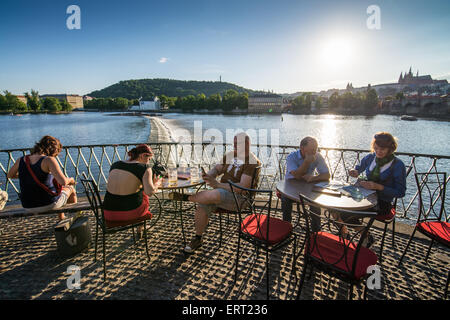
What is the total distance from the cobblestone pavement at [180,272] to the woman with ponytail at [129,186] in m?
0.70

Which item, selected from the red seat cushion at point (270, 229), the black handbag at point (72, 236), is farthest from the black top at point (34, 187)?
the red seat cushion at point (270, 229)

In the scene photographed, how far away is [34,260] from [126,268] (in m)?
1.30

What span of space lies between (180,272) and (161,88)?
616 ft

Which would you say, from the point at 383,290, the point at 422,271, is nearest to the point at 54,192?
the point at 383,290

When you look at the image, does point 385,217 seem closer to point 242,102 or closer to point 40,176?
point 40,176

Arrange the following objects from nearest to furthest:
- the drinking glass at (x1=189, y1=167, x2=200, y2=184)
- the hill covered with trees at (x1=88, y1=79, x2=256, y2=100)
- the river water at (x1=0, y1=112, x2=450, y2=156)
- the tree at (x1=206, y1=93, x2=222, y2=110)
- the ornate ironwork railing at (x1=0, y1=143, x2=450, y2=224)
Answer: the drinking glass at (x1=189, y1=167, x2=200, y2=184) → the ornate ironwork railing at (x1=0, y1=143, x2=450, y2=224) → the river water at (x1=0, y1=112, x2=450, y2=156) → the tree at (x1=206, y1=93, x2=222, y2=110) → the hill covered with trees at (x1=88, y1=79, x2=256, y2=100)

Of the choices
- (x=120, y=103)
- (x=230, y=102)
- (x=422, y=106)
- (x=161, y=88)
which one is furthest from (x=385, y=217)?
(x=161, y=88)

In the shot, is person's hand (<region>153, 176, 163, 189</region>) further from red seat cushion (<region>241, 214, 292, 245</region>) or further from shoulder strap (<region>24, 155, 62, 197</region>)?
shoulder strap (<region>24, 155, 62, 197</region>)

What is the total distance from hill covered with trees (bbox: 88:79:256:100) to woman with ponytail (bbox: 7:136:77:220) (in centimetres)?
17739

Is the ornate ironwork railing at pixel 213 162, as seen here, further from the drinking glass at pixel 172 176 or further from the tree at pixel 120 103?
the tree at pixel 120 103

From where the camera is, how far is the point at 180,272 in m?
2.80

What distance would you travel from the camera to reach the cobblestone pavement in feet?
8.13

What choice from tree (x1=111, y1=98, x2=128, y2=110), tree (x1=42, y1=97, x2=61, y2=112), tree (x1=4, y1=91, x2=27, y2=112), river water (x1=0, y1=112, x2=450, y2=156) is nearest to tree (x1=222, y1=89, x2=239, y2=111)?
river water (x1=0, y1=112, x2=450, y2=156)

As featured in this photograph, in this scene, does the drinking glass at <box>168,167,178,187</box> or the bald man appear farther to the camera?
the drinking glass at <box>168,167,178,187</box>
